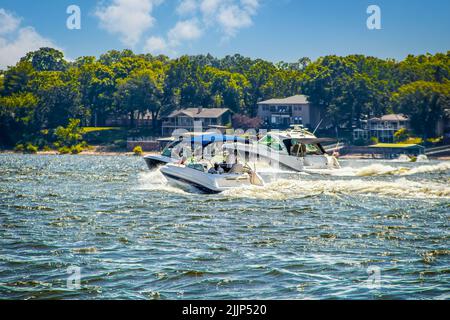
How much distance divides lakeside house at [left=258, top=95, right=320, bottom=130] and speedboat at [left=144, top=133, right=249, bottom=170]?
85.9 meters

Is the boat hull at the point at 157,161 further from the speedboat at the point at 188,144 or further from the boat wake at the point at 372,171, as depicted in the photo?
the boat wake at the point at 372,171

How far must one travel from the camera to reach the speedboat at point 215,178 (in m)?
32.6

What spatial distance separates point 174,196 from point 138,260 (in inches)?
609

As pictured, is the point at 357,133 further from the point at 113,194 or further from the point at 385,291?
the point at 385,291

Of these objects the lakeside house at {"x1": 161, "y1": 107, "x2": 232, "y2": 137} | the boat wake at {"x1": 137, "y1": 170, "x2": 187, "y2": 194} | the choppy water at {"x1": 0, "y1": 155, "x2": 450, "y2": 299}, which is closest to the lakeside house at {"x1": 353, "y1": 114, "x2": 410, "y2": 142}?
the lakeside house at {"x1": 161, "y1": 107, "x2": 232, "y2": 137}

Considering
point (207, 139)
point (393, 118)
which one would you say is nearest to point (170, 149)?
point (207, 139)

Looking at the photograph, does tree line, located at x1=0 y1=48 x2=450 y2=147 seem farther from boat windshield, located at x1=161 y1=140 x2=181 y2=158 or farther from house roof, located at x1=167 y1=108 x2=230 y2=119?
boat windshield, located at x1=161 y1=140 x2=181 y2=158

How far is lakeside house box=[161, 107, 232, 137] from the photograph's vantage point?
12519 centimetres

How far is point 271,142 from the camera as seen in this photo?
43.9 m

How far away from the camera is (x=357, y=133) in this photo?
125 meters

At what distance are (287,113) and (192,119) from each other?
57.1ft

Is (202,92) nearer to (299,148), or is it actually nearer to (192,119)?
(192,119)

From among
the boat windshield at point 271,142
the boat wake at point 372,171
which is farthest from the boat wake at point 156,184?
the boat wake at point 372,171

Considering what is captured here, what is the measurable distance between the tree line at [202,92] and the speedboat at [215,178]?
9002 centimetres
